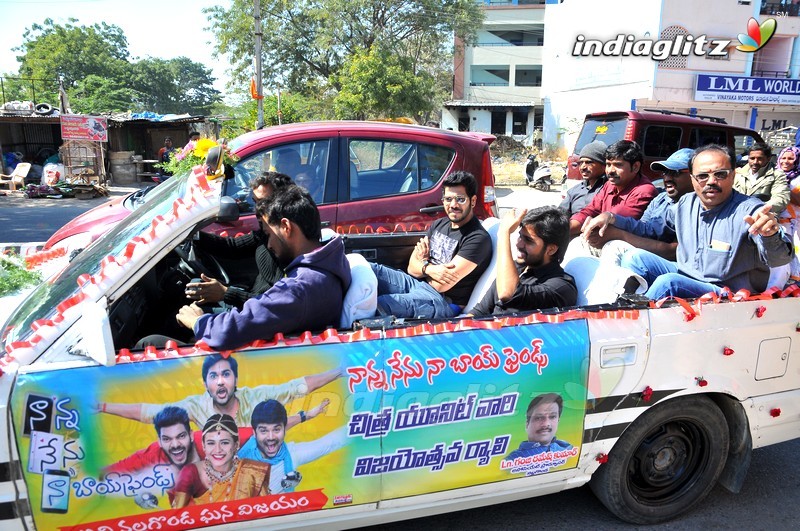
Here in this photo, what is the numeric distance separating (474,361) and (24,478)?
1702mm

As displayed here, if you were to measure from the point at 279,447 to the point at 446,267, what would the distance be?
1592mm

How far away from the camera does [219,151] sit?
8.26ft

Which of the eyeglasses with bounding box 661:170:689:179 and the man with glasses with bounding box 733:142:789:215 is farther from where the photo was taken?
the man with glasses with bounding box 733:142:789:215

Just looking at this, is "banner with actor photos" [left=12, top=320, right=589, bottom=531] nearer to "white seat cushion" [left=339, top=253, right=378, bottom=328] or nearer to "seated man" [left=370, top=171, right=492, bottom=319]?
"white seat cushion" [left=339, top=253, right=378, bottom=328]

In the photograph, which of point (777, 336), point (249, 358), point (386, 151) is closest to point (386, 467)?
point (249, 358)

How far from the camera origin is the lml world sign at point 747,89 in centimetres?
2514

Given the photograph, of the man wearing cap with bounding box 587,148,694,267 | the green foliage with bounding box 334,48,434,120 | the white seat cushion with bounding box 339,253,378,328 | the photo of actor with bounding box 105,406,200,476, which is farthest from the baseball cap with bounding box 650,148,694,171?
the green foliage with bounding box 334,48,434,120

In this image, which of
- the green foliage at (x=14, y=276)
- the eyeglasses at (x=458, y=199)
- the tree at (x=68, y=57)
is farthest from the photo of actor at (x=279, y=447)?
the tree at (x=68, y=57)

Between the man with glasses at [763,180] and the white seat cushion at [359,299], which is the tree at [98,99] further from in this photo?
the white seat cushion at [359,299]

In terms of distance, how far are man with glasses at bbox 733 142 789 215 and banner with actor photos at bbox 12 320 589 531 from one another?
5015mm

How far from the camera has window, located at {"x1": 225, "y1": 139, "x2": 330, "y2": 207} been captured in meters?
5.09

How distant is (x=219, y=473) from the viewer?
2189mm

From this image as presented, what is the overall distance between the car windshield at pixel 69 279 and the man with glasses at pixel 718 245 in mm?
2565

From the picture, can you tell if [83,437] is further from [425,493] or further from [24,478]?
[425,493]
